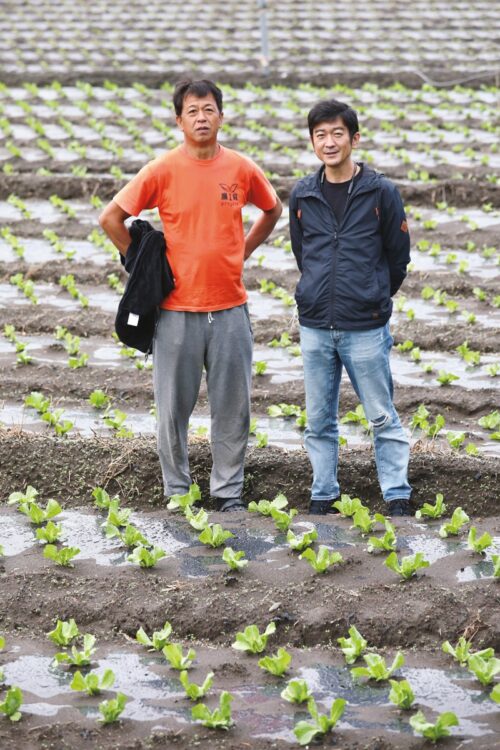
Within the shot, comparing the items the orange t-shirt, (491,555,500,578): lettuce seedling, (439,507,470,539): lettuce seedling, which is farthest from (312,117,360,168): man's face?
(491,555,500,578): lettuce seedling

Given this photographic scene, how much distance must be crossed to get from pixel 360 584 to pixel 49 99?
40.4 feet

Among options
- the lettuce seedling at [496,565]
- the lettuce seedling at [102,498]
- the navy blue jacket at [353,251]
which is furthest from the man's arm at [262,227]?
the lettuce seedling at [496,565]

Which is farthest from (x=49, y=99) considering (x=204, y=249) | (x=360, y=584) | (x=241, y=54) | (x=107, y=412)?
(x=360, y=584)

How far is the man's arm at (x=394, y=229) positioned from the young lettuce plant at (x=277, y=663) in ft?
6.23

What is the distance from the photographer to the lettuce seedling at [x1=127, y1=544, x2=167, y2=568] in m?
4.60

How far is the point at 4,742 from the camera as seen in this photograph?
350 centimetres

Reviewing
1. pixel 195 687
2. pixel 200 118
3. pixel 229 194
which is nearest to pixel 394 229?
pixel 229 194

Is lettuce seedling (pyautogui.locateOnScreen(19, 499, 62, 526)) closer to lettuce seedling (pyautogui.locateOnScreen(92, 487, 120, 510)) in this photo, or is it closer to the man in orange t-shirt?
lettuce seedling (pyautogui.locateOnScreen(92, 487, 120, 510))

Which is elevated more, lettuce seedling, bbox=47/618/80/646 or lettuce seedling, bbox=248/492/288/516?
lettuce seedling, bbox=248/492/288/516

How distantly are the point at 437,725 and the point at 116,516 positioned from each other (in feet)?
6.62

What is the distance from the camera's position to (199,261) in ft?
16.2

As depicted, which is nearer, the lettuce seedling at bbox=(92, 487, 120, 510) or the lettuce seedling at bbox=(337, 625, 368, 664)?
the lettuce seedling at bbox=(337, 625, 368, 664)

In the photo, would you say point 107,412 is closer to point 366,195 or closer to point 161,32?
point 366,195

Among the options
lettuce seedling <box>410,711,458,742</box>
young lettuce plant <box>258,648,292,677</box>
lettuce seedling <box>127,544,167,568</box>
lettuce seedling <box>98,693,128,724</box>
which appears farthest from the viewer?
lettuce seedling <box>127,544,167,568</box>
